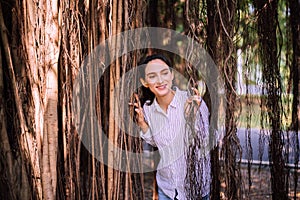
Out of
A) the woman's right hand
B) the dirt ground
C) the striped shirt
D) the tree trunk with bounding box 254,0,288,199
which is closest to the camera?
the woman's right hand

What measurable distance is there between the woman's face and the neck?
0.03m

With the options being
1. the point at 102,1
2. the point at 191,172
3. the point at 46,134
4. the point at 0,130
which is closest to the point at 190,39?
the point at 102,1

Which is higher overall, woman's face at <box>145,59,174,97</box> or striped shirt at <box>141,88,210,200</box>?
woman's face at <box>145,59,174,97</box>

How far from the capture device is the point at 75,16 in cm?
203

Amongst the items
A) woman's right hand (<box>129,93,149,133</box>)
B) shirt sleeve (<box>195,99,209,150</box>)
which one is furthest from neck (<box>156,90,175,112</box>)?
shirt sleeve (<box>195,99,209,150</box>)

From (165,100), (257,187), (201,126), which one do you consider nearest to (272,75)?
(165,100)

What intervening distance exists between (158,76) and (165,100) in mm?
126

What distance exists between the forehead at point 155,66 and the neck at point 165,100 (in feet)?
0.42

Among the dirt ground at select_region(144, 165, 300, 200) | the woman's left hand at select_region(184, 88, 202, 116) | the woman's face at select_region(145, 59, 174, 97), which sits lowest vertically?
the dirt ground at select_region(144, 165, 300, 200)

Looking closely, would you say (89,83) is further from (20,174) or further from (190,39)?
(20,174)

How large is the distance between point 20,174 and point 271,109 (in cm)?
136

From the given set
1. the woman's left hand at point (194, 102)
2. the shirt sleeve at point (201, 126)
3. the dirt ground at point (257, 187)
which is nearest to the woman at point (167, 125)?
the shirt sleeve at point (201, 126)

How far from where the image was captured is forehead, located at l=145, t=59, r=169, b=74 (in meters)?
2.28

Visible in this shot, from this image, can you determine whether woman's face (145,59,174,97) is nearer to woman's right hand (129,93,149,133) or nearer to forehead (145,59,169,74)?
forehead (145,59,169,74)
